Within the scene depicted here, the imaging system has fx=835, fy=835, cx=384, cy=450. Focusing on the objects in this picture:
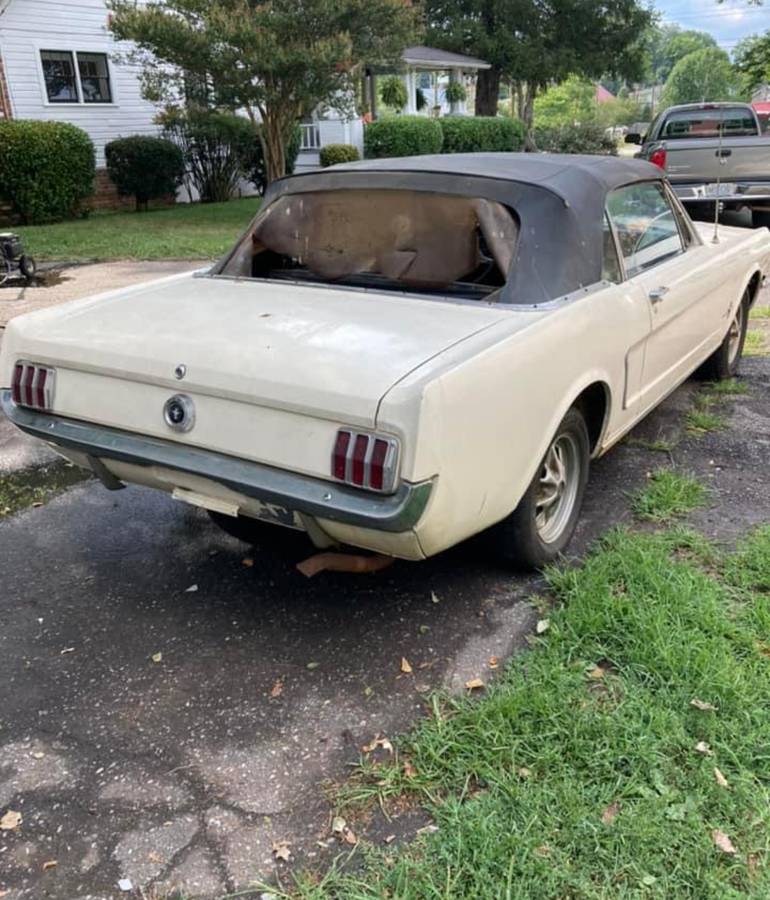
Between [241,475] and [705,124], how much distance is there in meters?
12.2

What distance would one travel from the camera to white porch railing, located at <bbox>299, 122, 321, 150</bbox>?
24422 mm

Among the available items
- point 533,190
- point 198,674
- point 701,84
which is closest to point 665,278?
point 533,190

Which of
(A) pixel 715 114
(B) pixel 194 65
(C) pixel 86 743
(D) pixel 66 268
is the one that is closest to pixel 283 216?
(C) pixel 86 743

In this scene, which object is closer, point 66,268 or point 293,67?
point 66,268

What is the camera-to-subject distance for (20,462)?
4.78m

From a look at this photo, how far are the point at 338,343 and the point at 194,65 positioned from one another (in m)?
13.5

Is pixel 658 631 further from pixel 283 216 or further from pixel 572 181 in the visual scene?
pixel 283 216

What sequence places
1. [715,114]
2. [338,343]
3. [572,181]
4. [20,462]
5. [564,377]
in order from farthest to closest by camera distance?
1. [715,114]
2. [20,462]
3. [572,181]
4. [564,377]
5. [338,343]

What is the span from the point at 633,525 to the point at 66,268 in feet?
32.7

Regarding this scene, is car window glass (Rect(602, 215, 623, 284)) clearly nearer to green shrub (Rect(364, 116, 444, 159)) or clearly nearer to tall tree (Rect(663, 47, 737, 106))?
green shrub (Rect(364, 116, 444, 159))

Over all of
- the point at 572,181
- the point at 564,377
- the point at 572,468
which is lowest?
the point at 572,468

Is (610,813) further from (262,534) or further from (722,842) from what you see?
(262,534)

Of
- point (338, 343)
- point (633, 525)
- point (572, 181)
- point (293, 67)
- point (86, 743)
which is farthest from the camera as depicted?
point (293, 67)

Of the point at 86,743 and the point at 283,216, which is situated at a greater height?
the point at 283,216
